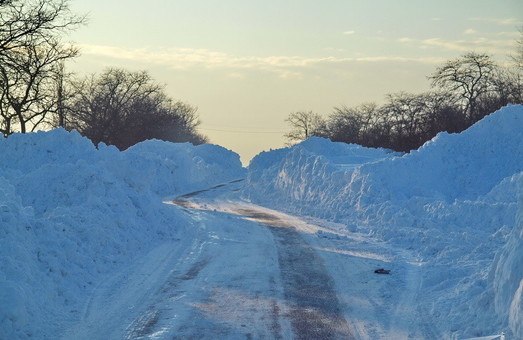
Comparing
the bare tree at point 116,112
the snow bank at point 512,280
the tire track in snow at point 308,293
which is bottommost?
the tire track in snow at point 308,293

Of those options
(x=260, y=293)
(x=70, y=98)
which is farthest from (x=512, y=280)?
(x=70, y=98)

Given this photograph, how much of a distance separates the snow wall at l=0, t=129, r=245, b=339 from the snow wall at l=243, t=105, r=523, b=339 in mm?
5796

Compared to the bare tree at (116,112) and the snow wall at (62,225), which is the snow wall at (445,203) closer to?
the snow wall at (62,225)

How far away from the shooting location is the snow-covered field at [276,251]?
7.93m

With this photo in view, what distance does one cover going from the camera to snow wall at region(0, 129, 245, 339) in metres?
8.27

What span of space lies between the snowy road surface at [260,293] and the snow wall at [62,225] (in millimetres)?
523

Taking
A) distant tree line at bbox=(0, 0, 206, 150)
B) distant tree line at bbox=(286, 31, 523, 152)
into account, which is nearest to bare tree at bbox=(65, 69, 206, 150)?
distant tree line at bbox=(0, 0, 206, 150)

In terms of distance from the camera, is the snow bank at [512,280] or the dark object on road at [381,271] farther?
the dark object on road at [381,271]

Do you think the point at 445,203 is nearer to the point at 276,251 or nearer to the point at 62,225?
the point at 276,251

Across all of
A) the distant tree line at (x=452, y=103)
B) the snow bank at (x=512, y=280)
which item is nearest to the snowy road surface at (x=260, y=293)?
the snow bank at (x=512, y=280)

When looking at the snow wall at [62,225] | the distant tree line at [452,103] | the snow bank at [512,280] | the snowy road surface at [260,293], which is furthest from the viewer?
the distant tree line at [452,103]

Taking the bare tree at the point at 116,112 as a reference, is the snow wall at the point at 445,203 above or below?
below

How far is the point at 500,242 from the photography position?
42.1 ft

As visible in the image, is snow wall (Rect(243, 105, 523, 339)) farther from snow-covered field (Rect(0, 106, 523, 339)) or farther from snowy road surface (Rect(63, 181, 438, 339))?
snowy road surface (Rect(63, 181, 438, 339))
